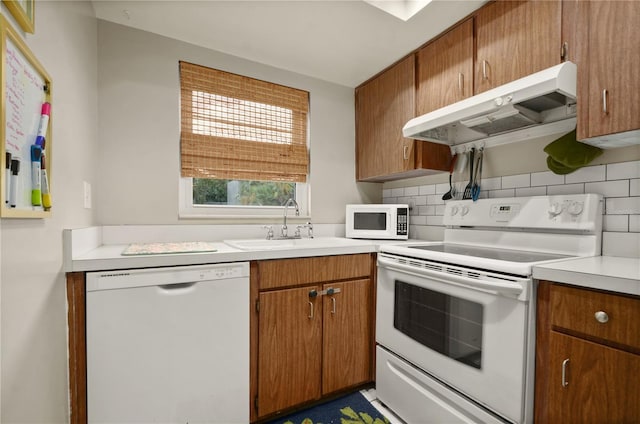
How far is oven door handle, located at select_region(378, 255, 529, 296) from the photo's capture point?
44.1 inches

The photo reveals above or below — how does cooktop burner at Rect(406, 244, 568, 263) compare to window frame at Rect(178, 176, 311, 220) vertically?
below

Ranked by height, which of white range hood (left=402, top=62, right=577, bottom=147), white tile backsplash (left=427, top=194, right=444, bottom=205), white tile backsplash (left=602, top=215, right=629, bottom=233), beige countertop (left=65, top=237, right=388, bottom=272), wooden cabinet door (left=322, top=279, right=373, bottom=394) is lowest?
wooden cabinet door (left=322, top=279, right=373, bottom=394)

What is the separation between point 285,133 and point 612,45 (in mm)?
1832

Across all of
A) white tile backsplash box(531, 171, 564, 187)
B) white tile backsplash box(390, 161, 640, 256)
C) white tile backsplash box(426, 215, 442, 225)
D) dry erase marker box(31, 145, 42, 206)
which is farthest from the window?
white tile backsplash box(531, 171, 564, 187)

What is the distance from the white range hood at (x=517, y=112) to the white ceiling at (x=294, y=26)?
0.57m

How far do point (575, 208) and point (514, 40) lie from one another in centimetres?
87

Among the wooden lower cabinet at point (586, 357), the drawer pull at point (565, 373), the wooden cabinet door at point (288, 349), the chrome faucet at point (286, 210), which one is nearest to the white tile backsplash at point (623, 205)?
the wooden lower cabinet at point (586, 357)

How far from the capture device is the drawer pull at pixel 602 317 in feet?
3.04

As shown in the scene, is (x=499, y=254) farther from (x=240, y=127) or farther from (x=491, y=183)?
(x=240, y=127)

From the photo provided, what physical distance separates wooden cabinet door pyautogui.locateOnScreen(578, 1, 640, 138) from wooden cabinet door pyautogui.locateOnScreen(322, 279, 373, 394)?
1.34 m

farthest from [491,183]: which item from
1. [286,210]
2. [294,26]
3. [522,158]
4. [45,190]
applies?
[45,190]

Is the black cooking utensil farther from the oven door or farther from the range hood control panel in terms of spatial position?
the oven door

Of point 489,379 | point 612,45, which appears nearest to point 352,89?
point 612,45

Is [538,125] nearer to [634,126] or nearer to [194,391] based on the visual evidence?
[634,126]
